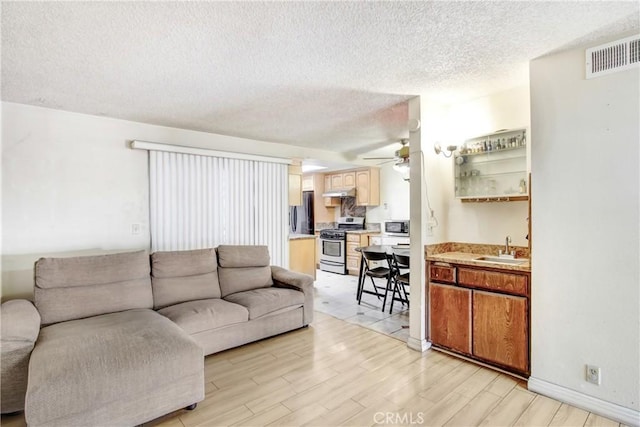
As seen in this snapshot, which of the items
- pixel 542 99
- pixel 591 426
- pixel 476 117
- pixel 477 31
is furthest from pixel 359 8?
A: pixel 591 426

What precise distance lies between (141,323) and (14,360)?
719mm

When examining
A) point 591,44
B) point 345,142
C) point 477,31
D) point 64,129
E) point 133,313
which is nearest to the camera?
point 477,31

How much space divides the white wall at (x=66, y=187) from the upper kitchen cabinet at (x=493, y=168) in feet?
11.5

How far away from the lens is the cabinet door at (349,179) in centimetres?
699

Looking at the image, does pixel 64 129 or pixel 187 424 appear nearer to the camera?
pixel 187 424

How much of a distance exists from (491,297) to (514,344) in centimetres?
38

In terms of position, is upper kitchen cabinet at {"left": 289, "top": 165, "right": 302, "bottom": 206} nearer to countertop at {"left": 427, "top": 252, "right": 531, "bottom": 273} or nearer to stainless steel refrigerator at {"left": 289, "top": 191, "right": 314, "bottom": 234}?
stainless steel refrigerator at {"left": 289, "top": 191, "right": 314, "bottom": 234}

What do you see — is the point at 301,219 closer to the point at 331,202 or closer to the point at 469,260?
the point at 331,202

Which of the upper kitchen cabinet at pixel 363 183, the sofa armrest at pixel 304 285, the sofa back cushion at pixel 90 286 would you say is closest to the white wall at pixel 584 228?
the sofa armrest at pixel 304 285

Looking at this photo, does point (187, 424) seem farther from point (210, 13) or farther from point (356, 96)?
point (356, 96)

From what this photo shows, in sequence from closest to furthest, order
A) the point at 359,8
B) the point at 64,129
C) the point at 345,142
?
the point at 359,8, the point at 64,129, the point at 345,142

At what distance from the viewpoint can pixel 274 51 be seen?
2.13m

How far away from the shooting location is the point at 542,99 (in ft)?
7.70

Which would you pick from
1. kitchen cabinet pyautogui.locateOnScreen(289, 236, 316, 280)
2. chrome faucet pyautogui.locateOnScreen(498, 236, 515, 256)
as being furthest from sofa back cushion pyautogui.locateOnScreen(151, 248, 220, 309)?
chrome faucet pyautogui.locateOnScreen(498, 236, 515, 256)
